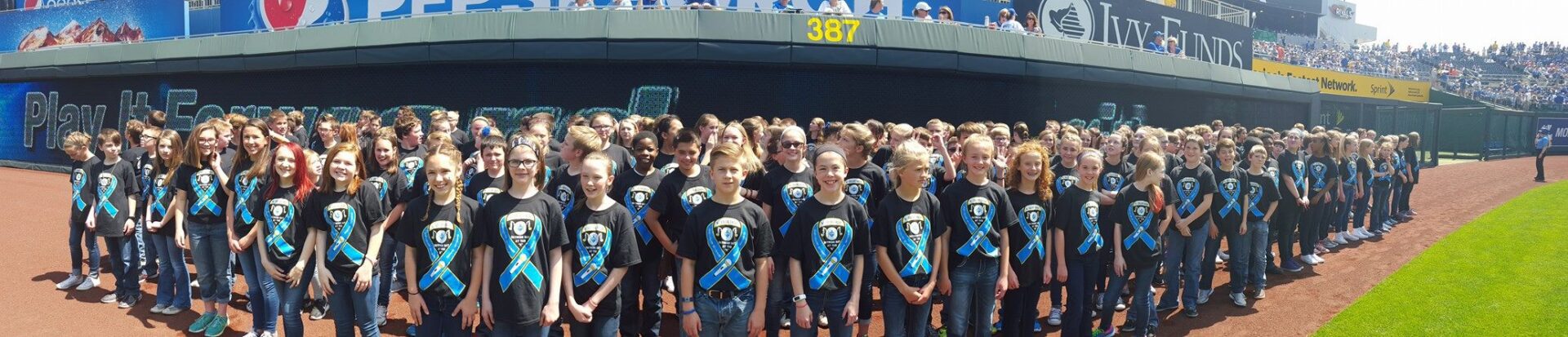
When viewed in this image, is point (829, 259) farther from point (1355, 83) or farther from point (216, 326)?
point (1355, 83)

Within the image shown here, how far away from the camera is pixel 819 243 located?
173 inches

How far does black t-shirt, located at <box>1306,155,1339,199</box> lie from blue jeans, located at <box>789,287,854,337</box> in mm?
7231

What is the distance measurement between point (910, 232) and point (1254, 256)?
504 centimetres

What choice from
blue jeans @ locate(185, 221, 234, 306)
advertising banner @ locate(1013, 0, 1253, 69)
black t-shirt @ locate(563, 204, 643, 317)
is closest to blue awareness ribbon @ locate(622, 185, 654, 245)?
black t-shirt @ locate(563, 204, 643, 317)

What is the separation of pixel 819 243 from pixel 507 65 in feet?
33.1

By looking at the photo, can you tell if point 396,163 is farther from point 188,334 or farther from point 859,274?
point 859,274

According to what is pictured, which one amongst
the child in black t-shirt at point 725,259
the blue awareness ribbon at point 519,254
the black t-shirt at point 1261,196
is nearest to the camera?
the blue awareness ribbon at point 519,254

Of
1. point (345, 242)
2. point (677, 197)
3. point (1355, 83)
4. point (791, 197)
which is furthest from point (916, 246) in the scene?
point (1355, 83)

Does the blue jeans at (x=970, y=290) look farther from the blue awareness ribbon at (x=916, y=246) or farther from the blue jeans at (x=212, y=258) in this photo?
the blue jeans at (x=212, y=258)

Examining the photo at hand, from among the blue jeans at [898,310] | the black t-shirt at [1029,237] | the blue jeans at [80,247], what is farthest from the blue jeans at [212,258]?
the black t-shirt at [1029,237]

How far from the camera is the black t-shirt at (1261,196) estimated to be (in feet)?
25.5

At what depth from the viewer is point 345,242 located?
16.1ft

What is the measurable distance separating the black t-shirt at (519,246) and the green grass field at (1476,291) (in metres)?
5.96

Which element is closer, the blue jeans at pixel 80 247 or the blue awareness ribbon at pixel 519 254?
the blue awareness ribbon at pixel 519 254
